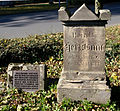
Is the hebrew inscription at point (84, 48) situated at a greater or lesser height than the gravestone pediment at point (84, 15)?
lesser

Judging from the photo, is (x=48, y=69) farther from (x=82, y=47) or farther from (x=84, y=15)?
(x=84, y=15)

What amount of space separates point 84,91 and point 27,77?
1.34 metres

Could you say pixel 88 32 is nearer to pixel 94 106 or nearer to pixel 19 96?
pixel 94 106

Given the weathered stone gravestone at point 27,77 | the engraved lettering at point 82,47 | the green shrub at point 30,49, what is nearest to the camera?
the engraved lettering at point 82,47

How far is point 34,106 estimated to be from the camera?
4.64 metres

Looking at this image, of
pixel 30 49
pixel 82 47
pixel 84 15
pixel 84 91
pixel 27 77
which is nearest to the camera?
pixel 84 15

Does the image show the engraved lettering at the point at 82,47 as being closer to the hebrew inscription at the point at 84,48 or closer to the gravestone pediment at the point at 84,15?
the hebrew inscription at the point at 84,48

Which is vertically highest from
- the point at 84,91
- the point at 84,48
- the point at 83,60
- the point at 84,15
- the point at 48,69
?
the point at 84,15

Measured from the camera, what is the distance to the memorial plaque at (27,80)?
521cm

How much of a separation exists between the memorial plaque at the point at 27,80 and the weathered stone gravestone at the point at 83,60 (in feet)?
2.40

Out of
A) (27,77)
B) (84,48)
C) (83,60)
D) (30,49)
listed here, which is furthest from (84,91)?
(30,49)

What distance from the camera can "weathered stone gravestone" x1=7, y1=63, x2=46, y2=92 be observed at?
17.0 feet

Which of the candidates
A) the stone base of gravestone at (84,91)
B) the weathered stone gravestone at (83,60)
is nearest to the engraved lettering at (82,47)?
the weathered stone gravestone at (83,60)

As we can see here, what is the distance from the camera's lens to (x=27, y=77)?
5.23 meters
